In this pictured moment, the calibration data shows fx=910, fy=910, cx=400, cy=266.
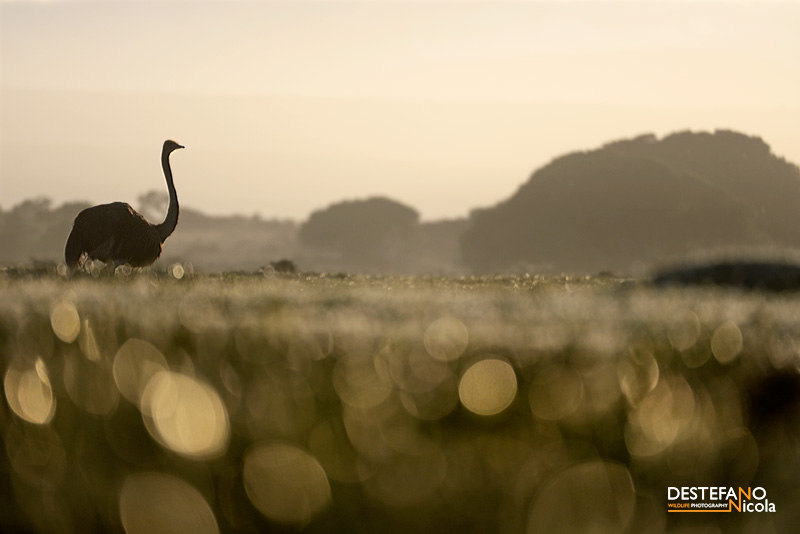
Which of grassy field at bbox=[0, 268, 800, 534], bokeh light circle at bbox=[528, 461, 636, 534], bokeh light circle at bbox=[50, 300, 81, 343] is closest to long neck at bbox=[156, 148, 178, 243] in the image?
grassy field at bbox=[0, 268, 800, 534]

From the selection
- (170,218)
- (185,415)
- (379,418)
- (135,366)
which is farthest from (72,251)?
(379,418)

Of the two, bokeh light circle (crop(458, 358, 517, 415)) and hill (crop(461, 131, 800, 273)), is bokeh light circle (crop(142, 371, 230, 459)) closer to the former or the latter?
bokeh light circle (crop(458, 358, 517, 415))

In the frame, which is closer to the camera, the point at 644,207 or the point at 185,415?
the point at 185,415

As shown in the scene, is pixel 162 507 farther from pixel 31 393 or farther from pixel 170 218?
pixel 170 218

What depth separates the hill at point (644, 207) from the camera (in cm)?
3878

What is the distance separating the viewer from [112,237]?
14992 mm

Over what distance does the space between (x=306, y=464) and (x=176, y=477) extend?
85cm

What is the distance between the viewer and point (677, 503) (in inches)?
258

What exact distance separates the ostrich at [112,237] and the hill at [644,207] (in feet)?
75.8

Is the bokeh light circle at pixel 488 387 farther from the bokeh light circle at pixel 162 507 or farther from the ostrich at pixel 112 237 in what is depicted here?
the ostrich at pixel 112 237

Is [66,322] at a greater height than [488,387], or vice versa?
[66,322]

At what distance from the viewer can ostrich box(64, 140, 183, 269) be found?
49.1 feet

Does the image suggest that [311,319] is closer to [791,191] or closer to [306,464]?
[306,464]

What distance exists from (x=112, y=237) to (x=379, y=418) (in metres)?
10.1
